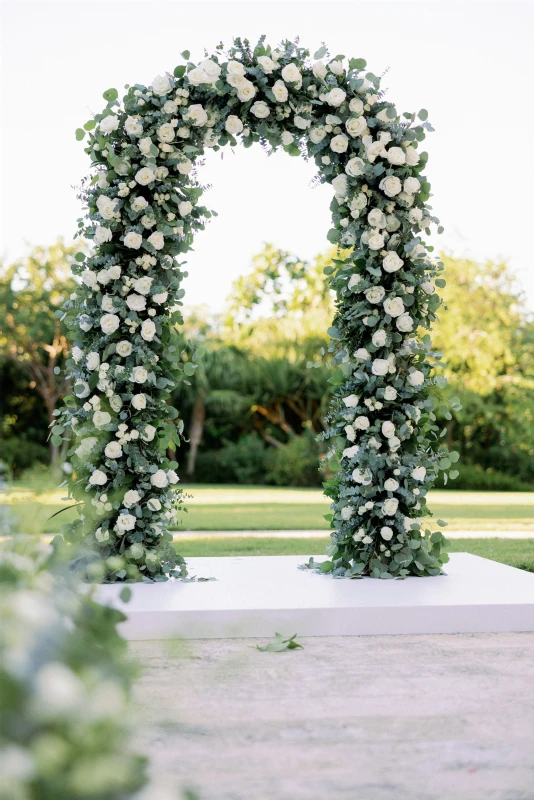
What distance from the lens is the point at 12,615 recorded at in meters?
1.11

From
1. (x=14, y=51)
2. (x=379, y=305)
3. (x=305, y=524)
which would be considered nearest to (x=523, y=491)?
(x=305, y=524)

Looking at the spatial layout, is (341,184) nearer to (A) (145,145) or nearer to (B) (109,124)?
(A) (145,145)

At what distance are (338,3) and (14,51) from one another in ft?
23.2

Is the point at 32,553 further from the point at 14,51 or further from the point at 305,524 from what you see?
the point at 14,51

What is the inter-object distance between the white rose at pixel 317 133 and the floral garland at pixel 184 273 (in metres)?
0.01

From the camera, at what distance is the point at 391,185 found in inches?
182

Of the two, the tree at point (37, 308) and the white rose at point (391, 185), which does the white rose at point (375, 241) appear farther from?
the tree at point (37, 308)

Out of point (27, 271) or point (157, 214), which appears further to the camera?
point (27, 271)

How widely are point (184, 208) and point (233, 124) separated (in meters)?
0.52

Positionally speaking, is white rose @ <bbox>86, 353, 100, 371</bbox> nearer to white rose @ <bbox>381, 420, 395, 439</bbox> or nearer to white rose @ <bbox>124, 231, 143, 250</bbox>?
white rose @ <bbox>124, 231, 143, 250</bbox>

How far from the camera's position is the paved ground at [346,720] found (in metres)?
2.17

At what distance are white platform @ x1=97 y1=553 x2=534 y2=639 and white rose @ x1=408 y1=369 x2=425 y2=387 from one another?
3.60ft

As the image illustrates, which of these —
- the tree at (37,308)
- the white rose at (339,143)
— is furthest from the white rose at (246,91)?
the tree at (37,308)

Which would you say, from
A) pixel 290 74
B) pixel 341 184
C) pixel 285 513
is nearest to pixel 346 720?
pixel 341 184
